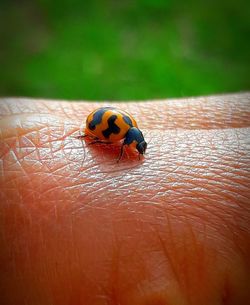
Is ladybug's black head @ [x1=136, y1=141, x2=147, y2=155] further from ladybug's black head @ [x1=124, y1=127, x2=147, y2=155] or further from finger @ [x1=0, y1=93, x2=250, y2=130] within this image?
finger @ [x1=0, y1=93, x2=250, y2=130]

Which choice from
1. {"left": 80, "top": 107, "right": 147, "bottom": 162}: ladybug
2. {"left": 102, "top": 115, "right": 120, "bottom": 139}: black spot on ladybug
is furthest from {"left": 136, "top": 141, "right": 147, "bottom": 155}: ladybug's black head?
{"left": 102, "top": 115, "right": 120, "bottom": 139}: black spot on ladybug

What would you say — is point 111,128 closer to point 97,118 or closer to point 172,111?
point 97,118

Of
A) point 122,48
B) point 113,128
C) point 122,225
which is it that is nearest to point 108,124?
point 113,128

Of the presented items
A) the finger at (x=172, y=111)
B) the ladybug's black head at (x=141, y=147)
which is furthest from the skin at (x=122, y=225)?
the finger at (x=172, y=111)

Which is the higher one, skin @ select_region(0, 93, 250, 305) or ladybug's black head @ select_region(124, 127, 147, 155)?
ladybug's black head @ select_region(124, 127, 147, 155)

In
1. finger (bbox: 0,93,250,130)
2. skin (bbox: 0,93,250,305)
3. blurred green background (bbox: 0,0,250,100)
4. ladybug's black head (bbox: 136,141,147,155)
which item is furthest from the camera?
blurred green background (bbox: 0,0,250,100)

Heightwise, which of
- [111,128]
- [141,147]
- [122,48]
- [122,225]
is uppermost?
[122,48]

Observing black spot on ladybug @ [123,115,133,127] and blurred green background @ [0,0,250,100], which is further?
blurred green background @ [0,0,250,100]
